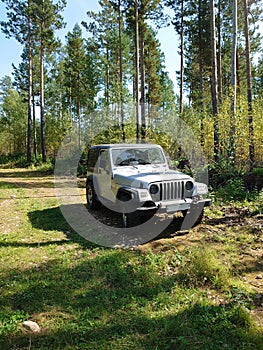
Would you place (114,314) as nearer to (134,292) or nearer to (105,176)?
(134,292)

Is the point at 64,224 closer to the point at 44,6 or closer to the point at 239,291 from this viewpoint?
the point at 239,291

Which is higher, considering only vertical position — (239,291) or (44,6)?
(44,6)

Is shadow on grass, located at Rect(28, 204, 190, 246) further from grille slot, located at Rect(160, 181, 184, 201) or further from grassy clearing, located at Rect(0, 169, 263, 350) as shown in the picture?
grille slot, located at Rect(160, 181, 184, 201)

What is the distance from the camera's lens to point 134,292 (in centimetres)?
357

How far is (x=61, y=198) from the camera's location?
10.1m

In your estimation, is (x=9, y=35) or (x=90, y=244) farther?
(x=9, y=35)

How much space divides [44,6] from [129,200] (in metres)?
20.4

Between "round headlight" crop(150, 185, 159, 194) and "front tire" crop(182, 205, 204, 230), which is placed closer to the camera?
"round headlight" crop(150, 185, 159, 194)

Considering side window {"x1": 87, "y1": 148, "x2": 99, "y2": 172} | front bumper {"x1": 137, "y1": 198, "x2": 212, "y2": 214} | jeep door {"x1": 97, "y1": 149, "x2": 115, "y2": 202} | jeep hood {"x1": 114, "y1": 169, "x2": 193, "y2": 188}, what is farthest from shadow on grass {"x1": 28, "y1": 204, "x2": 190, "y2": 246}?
side window {"x1": 87, "y1": 148, "x2": 99, "y2": 172}

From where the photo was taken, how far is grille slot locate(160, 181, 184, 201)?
17.5 ft

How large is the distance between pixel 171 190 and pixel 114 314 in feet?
9.30

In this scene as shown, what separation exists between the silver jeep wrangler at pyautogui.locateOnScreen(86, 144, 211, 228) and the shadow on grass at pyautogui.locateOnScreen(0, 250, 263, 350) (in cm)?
Answer: 138

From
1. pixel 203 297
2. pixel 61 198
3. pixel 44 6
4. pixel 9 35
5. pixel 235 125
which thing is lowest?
pixel 203 297

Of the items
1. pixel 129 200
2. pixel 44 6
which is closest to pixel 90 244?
pixel 129 200
